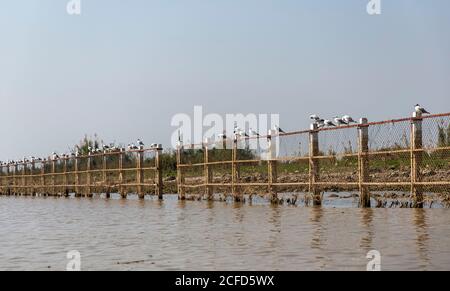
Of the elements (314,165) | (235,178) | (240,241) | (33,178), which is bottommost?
(240,241)

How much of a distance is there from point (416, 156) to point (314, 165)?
3.07 m

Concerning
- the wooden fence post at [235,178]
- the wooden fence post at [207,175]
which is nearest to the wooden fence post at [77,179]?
the wooden fence post at [207,175]

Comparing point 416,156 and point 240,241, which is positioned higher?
point 416,156

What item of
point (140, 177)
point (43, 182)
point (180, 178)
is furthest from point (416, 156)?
point (43, 182)

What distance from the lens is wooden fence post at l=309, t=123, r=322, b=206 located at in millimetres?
17344

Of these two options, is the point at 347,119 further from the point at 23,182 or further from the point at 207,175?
the point at 23,182

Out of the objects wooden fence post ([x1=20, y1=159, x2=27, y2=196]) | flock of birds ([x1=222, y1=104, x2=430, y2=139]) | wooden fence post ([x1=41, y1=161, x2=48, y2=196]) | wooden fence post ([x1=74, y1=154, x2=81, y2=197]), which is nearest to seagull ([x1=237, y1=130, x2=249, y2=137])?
flock of birds ([x1=222, y1=104, x2=430, y2=139])

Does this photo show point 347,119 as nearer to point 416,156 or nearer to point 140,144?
point 416,156

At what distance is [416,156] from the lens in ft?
49.1

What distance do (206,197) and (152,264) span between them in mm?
14255

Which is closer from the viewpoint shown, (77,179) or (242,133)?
(242,133)

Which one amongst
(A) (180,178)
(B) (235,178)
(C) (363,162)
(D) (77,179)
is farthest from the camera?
(D) (77,179)

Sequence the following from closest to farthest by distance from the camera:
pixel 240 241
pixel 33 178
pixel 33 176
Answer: pixel 240 241, pixel 33 176, pixel 33 178
